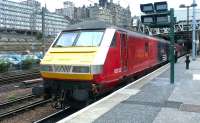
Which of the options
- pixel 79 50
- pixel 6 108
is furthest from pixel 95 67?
pixel 6 108

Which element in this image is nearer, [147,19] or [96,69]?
[96,69]

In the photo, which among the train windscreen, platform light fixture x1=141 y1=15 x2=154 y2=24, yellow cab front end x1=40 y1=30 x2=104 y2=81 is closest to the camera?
yellow cab front end x1=40 y1=30 x2=104 y2=81

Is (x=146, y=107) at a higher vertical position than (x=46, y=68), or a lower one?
lower

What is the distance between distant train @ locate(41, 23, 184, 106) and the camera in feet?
35.9

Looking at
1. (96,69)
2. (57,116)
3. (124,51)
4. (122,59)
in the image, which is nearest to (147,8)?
(124,51)

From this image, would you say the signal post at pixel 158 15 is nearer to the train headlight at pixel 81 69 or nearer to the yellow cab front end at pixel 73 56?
the yellow cab front end at pixel 73 56

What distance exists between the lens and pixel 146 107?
977 cm

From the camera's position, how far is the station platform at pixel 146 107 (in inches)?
328

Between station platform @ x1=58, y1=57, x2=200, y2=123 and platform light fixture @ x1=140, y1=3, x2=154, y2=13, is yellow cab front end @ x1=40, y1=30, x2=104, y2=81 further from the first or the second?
platform light fixture @ x1=140, y1=3, x2=154, y2=13

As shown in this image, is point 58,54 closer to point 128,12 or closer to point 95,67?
point 95,67

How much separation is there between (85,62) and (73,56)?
0.69 m

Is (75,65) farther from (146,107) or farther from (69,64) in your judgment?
(146,107)

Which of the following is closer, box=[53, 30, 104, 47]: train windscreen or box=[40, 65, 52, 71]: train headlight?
box=[40, 65, 52, 71]: train headlight

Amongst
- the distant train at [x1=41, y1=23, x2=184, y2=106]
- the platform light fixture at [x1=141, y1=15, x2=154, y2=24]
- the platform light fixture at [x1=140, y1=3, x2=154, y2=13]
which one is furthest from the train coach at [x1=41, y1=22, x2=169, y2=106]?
the platform light fixture at [x1=140, y1=3, x2=154, y2=13]
